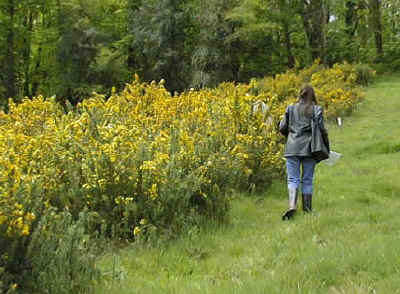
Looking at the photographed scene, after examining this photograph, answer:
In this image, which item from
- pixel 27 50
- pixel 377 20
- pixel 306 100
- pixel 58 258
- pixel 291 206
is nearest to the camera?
pixel 58 258

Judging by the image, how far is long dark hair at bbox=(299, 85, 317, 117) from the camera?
6586 millimetres

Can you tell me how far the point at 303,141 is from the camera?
6555mm

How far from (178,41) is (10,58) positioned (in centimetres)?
1047

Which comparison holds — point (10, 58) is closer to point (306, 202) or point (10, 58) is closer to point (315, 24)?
point (315, 24)

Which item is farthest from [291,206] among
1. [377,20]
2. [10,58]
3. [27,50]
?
[27,50]

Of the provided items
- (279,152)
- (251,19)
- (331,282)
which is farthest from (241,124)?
(251,19)

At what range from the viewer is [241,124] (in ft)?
26.0

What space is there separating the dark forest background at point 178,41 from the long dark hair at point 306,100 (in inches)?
805

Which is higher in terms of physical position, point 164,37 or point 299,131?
point 164,37

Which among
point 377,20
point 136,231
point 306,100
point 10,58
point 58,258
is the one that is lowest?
point 136,231

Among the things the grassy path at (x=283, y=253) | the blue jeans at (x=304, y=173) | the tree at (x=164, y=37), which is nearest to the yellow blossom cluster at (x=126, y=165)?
the grassy path at (x=283, y=253)

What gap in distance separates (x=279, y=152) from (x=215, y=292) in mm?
4539

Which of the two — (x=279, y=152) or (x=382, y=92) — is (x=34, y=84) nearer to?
(x=382, y=92)

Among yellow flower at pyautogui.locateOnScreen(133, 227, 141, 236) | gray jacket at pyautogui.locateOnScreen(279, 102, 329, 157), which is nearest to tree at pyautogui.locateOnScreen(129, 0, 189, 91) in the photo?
gray jacket at pyautogui.locateOnScreen(279, 102, 329, 157)
